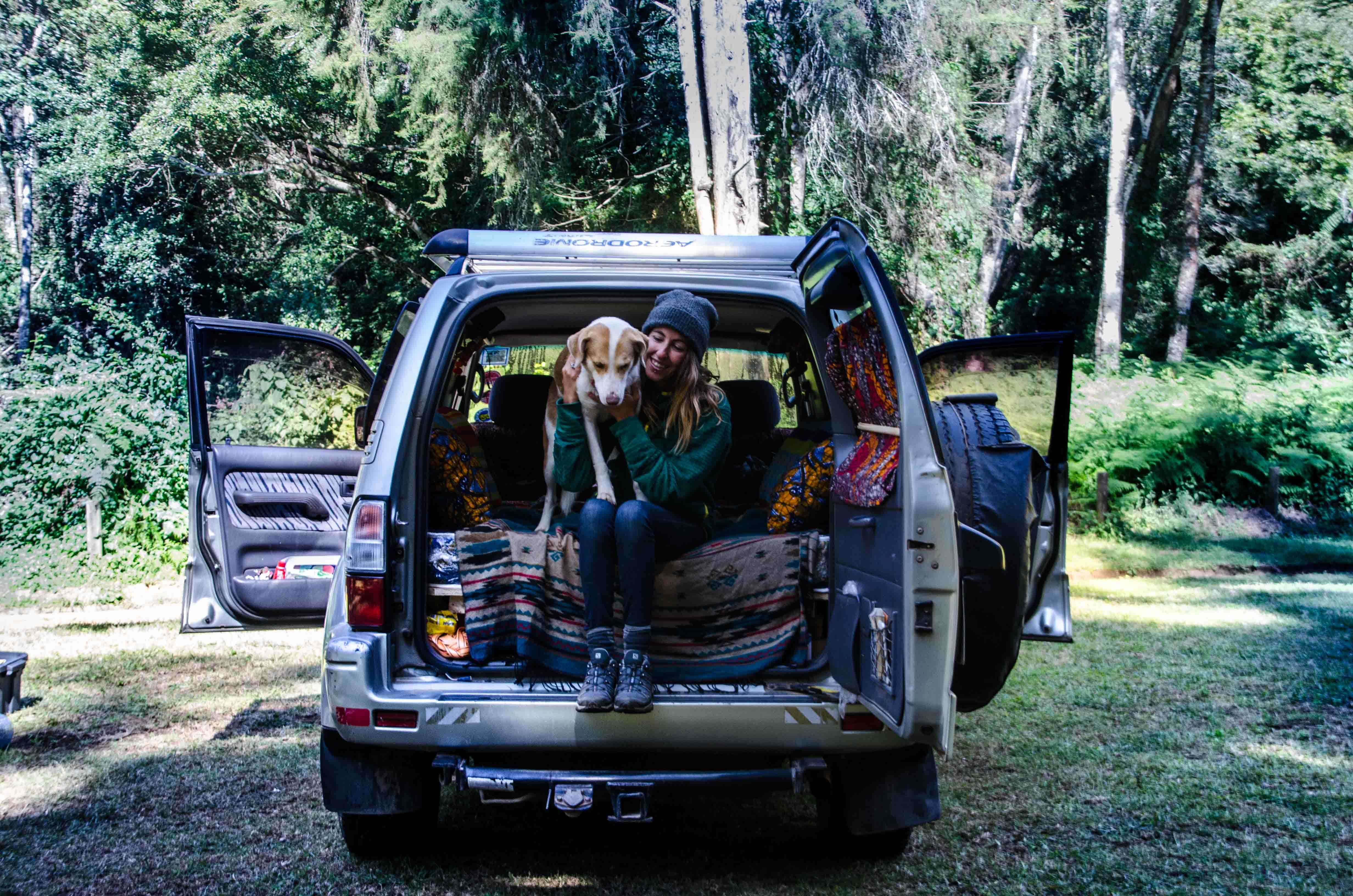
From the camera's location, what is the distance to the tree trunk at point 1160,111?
26172mm

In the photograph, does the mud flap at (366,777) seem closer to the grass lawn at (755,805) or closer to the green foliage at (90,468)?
the grass lawn at (755,805)

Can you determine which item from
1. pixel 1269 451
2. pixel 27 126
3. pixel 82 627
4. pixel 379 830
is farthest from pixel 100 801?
pixel 27 126

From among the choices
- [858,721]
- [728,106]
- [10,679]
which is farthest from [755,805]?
[728,106]

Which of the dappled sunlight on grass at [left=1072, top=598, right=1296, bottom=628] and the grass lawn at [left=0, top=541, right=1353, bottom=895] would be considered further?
the dappled sunlight on grass at [left=1072, top=598, right=1296, bottom=628]

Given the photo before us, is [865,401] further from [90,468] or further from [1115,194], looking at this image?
[1115,194]

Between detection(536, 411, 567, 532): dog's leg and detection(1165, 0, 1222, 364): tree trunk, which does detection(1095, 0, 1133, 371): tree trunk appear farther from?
detection(536, 411, 567, 532): dog's leg

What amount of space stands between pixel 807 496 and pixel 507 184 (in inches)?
515

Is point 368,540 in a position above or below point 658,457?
below

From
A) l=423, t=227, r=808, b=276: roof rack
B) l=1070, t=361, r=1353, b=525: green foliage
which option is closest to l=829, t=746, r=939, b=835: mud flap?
l=423, t=227, r=808, b=276: roof rack

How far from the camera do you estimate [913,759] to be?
11.8ft

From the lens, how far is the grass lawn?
12.5ft

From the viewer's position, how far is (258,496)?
5.02 metres

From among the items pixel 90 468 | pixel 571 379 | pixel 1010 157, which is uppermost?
pixel 1010 157

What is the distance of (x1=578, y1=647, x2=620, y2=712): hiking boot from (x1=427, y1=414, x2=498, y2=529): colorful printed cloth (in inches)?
33.8
